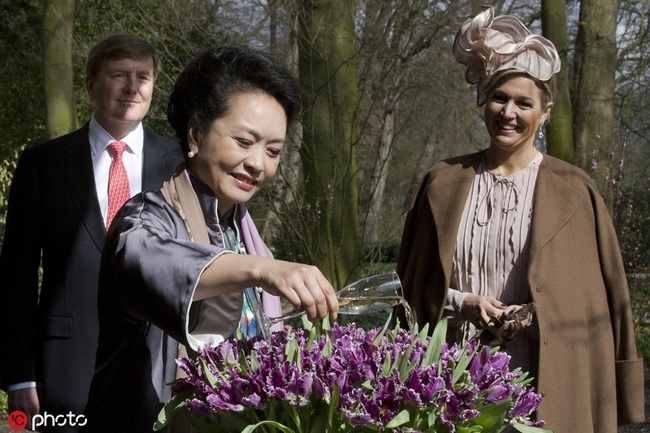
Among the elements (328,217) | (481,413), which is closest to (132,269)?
Result: (481,413)

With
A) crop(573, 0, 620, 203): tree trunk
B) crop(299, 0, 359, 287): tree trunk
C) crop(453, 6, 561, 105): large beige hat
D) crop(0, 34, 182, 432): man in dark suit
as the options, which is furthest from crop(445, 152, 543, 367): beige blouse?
crop(573, 0, 620, 203): tree trunk

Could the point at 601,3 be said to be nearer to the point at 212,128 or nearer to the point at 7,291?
the point at 7,291

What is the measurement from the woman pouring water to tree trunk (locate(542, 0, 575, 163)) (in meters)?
6.24

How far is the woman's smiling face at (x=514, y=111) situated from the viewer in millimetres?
3496

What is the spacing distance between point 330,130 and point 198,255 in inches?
244

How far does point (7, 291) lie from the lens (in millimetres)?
3869

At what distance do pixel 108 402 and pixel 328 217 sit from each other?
5.98 meters

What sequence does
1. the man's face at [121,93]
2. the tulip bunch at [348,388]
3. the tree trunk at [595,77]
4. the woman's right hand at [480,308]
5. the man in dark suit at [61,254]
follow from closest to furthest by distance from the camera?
1. the tulip bunch at [348,388]
2. the woman's right hand at [480,308]
3. the man in dark suit at [61,254]
4. the man's face at [121,93]
5. the tree trunk at [595,77]

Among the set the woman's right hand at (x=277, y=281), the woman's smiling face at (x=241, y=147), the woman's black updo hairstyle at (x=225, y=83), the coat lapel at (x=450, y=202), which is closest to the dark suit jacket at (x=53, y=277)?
the coat lapel at (x=450, y=202)

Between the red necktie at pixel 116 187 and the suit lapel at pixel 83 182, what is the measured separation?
0.05 m

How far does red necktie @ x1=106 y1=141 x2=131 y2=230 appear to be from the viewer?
3.89m

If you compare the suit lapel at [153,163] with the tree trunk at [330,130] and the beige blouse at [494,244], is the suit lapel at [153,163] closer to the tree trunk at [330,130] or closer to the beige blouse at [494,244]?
the beige blouse at [494,244]
